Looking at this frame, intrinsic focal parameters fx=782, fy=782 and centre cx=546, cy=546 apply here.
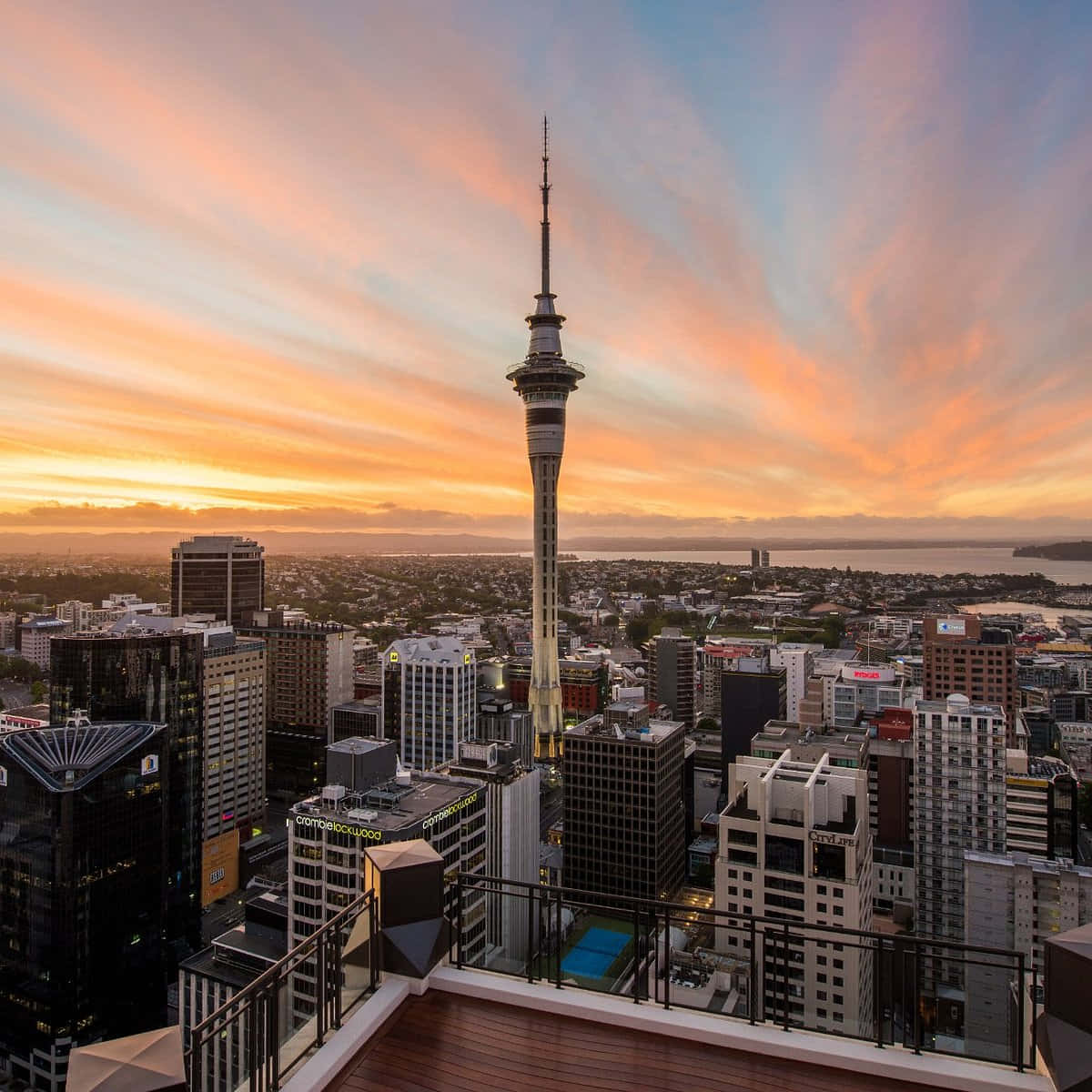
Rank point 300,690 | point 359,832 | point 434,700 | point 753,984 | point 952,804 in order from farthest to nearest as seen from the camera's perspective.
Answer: point 300,690
point 434,700
point 952,804
point 359,832
point 753,984

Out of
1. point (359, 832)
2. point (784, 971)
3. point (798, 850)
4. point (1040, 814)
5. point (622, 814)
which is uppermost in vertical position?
point (784, 971)

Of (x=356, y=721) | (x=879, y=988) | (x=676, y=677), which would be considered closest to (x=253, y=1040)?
(x=879, y=988)

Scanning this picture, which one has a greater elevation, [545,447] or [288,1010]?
[545,447]

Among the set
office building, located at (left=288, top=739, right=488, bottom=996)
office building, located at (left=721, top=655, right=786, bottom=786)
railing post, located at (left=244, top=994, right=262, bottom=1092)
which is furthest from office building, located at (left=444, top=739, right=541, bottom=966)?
railing post, located at (left=244, top=994, right=262, bottom=1092)

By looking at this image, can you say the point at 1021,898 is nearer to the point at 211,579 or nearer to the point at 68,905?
the point at 68,905

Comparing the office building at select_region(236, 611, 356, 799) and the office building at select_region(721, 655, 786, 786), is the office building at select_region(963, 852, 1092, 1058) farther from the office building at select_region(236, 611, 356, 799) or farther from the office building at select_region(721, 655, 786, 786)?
the office building at select_region(236, 611, 356, 799)

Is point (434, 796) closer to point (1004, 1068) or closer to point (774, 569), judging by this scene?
point (1004, 1068)
